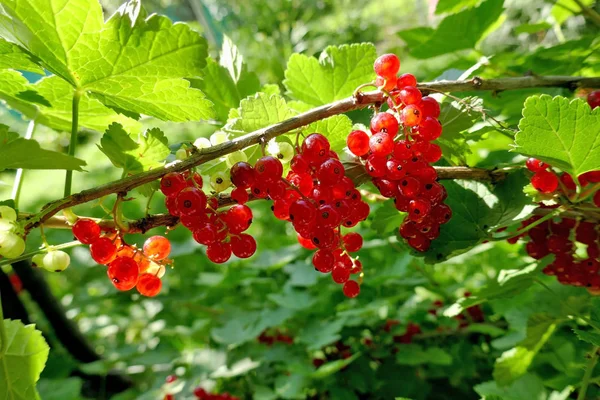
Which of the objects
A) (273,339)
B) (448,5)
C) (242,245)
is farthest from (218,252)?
(273,339)

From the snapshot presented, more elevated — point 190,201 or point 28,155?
point 28,155

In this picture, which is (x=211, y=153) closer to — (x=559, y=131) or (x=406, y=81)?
(x=406, y=81)

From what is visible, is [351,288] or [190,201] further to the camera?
[351,288]

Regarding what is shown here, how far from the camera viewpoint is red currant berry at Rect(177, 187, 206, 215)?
644mm

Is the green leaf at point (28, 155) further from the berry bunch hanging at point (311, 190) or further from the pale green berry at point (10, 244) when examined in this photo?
the berry bunch hanging at point (311, 190)

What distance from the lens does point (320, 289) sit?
1.69 metres

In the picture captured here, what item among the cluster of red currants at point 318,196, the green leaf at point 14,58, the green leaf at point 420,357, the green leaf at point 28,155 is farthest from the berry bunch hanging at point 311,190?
the green leaf at point 420,357

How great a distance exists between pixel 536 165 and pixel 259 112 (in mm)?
440

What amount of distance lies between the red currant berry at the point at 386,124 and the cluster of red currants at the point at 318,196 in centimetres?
7

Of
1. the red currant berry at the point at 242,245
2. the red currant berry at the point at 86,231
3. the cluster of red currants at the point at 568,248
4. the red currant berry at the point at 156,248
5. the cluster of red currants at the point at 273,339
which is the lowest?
the cluster of red currants at the point at 273,339

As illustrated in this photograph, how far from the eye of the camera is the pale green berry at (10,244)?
2.02 feet

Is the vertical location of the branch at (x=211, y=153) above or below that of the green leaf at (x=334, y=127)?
above

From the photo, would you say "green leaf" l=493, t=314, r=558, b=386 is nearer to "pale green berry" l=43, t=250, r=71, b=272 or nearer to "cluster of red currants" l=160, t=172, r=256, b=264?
"cluster of red currants" l=160, t=172, r=256, b=264

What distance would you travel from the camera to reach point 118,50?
73 centimetres
